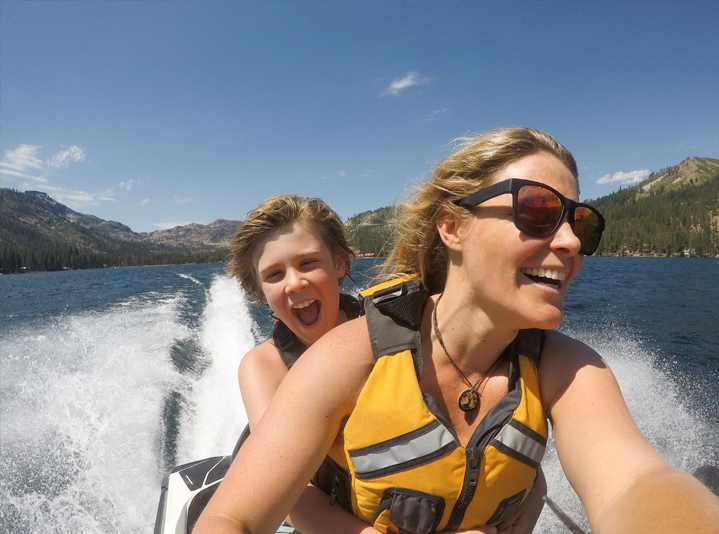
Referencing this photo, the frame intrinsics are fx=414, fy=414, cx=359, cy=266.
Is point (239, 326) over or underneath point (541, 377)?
underneath

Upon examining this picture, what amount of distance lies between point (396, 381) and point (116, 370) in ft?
28.1

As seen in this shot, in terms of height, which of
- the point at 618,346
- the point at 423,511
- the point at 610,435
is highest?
the point at 610,435

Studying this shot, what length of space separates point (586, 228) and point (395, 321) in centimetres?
84

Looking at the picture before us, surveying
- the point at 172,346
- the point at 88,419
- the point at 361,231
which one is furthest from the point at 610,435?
the point at 361,231

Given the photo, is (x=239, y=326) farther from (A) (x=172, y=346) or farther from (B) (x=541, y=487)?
(B) (x=541, y=487)

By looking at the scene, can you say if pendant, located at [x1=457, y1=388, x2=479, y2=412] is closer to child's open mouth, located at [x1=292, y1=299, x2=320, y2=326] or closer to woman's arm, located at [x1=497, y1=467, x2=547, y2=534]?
woman's arm, located at [x1=497, y1=467, x2=547, y2=534]

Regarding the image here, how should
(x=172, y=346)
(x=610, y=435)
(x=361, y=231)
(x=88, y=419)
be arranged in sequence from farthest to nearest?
1. (x=361, y=231)
2. (x=172, y=346)
3. (x=88, y=419)
4. (x=610, y=435)

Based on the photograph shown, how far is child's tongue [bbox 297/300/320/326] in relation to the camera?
2.61m

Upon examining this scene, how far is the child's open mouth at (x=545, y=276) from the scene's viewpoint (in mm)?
1472

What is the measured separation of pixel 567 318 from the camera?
595 inches

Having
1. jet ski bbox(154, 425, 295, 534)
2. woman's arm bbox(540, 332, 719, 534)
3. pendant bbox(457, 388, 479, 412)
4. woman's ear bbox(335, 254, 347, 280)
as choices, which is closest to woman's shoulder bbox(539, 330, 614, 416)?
woman's arm bbox(540, 332, 719, 534)

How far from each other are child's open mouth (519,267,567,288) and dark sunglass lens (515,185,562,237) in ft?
0.42

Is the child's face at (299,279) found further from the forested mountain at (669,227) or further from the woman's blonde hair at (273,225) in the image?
Answer: the forested mountain at (669,227)

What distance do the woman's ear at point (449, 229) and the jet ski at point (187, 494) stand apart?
2132 millimetres
